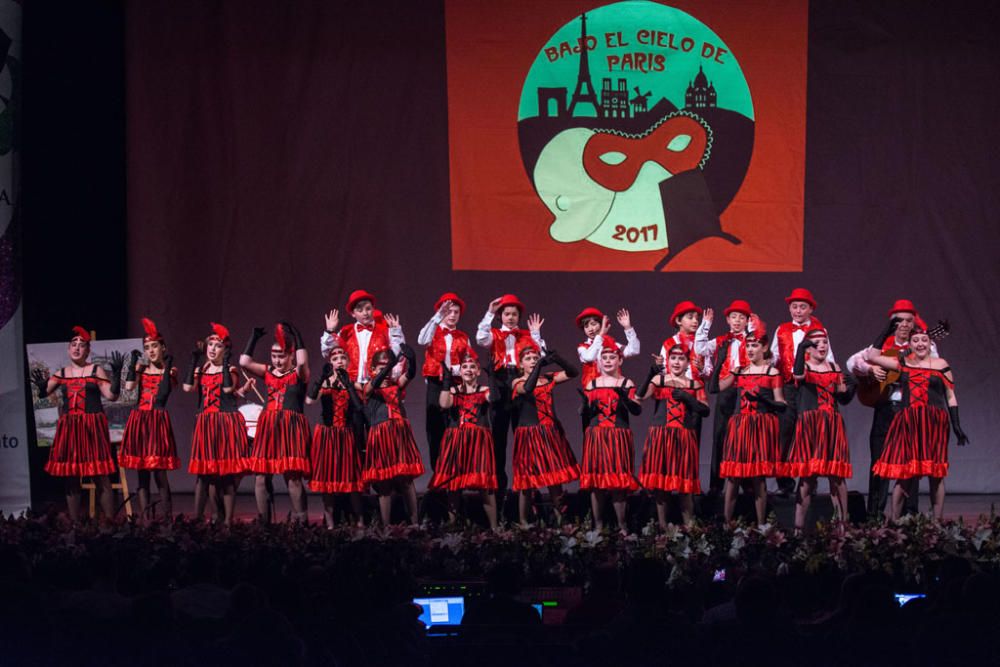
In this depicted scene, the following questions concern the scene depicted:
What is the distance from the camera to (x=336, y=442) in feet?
20.6

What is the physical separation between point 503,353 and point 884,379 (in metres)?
2.41

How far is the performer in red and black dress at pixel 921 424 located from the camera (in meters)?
6.18

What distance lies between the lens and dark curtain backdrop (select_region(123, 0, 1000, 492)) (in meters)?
8.66

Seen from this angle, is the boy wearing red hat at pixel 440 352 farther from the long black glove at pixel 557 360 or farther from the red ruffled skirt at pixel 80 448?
the red ruffled skirt at pixel 80 448

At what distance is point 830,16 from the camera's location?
28.2ft

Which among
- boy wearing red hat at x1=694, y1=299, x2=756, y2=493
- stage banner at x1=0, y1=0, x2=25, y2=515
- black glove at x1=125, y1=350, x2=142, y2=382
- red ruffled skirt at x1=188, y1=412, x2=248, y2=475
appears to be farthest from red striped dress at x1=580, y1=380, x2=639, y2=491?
stage banner at x1=0, y1=0, x2=25, y2=515

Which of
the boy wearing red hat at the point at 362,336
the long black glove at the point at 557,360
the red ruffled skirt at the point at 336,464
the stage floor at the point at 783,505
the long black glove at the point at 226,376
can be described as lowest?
the stage floor at the point at 783,505

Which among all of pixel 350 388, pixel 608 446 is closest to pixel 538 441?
pixel 608 446

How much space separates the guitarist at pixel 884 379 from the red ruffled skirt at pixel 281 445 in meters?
3.45

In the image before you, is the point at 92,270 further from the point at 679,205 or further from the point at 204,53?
the point at 679,205

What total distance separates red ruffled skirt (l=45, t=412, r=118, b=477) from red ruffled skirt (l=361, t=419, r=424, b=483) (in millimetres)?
1849

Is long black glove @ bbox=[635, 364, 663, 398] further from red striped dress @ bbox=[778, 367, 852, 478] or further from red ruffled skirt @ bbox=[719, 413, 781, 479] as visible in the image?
red striped dress @ bbox=[778, 367, 852, 478]

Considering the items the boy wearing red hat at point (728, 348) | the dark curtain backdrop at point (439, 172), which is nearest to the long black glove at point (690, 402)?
the boy wearing red hat at point (728, 348)

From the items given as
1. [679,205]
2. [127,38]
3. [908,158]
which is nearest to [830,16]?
[908,158]
